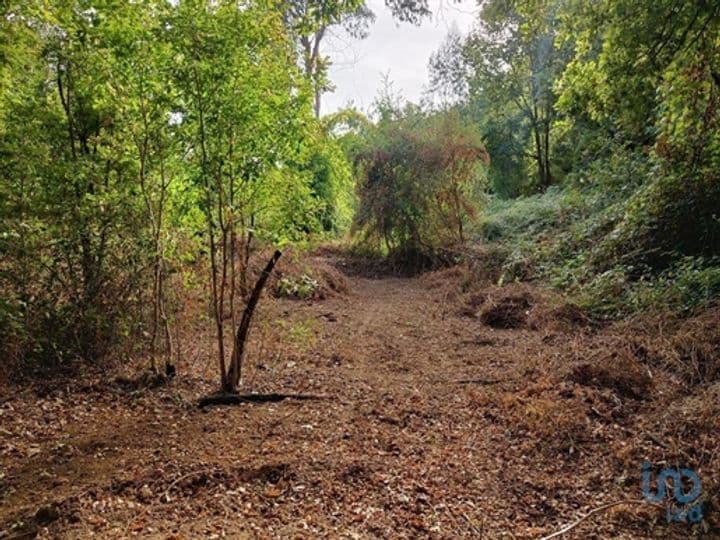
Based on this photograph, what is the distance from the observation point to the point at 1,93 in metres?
3.16

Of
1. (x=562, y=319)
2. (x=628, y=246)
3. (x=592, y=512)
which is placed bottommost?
(x=592, y=512)

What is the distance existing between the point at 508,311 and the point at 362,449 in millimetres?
3649

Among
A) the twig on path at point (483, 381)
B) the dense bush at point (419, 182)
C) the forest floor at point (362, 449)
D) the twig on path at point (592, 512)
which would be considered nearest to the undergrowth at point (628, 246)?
the forest floor at point (362, 449)

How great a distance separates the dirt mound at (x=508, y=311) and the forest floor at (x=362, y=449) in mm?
1088

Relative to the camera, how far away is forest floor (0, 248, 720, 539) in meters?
1.96

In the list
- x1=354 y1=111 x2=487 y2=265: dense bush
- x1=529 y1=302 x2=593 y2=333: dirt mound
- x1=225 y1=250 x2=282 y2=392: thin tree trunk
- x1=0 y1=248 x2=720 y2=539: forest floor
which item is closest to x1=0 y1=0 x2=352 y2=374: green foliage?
x1=225 y1=250 x2=282 y2=392: thin tree trunk

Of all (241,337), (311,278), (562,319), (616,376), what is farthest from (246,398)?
(562,319)

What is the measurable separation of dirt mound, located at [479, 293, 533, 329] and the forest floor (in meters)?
1.09

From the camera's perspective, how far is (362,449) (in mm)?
2639

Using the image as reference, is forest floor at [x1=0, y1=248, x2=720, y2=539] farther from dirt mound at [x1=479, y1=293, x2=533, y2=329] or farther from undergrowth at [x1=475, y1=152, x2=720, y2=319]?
dirt mound at [x1=479, y1=293, x2=533, y2=329]

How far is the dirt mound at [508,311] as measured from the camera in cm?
550

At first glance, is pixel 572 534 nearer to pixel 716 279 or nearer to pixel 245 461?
pixel 245 461

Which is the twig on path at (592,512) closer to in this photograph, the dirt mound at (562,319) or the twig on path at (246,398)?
the twig on path at (246,398)

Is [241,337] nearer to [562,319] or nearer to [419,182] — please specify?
[562,319]
